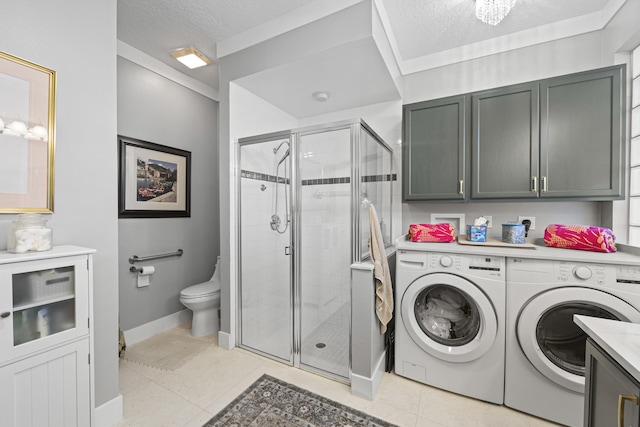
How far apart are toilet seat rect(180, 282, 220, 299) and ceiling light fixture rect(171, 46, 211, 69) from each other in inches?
86.9

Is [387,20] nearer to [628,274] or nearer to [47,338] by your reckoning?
[628,274]

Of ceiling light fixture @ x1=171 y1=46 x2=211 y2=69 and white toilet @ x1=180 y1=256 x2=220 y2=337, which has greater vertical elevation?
ceiling light fixture @ x1=171 y1=46 x2=211 y2=69

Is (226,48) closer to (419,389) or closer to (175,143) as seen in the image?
(175,143)

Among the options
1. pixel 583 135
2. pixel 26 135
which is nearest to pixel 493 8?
pixel 583 135

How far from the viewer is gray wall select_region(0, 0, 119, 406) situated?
4.31 feet

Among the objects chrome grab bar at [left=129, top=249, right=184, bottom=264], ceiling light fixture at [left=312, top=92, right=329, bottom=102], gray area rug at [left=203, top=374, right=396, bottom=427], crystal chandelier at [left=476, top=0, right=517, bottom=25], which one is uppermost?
crystal chandelier at [left=476, top=0, right=517, bottom=25]

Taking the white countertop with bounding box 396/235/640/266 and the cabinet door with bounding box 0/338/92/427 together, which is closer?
the cabinet door with bounding box 0/338/92/427

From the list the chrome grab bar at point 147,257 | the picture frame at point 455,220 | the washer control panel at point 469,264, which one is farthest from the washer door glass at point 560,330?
the chrome grab bar at point 147,257

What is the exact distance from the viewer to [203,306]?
104 inches

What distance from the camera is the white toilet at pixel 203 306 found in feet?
8.53

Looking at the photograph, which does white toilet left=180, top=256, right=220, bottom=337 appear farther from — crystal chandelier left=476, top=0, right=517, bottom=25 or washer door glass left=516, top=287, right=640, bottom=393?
crystal chandelier left=476, top=0, right=517, bottom=25

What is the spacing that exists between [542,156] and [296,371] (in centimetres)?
247

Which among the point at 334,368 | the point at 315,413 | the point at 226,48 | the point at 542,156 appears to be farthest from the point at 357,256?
the point at 226,48

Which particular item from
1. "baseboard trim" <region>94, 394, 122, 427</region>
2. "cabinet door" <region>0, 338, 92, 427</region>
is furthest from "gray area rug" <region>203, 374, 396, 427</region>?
"cabinet door" <region>0, 338, 92, 427</region>
